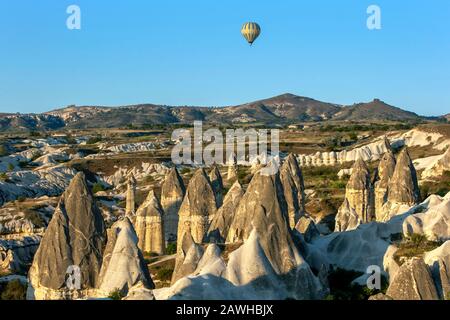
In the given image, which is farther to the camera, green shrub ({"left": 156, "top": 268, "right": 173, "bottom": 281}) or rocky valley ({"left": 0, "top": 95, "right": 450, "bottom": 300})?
→ green shrub ({"left": 156, "top": 268, "right": 173, "bottom": 281})

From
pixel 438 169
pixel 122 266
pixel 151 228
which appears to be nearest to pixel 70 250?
pixel 122 266

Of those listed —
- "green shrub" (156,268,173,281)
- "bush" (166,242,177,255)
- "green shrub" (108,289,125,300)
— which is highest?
"green shrub" (108,289,125,300)

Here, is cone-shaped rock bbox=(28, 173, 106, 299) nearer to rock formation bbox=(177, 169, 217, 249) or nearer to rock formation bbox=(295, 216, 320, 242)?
rock formation bbox=(295, 216, 320, 242)

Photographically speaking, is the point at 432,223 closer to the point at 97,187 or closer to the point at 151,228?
the point at 151,228

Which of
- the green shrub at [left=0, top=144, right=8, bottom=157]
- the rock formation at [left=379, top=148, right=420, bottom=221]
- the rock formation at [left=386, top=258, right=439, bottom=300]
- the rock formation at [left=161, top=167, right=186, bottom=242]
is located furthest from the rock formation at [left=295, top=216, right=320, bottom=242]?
the green shrub at [left=0, top=144, right=8, bottom=157]

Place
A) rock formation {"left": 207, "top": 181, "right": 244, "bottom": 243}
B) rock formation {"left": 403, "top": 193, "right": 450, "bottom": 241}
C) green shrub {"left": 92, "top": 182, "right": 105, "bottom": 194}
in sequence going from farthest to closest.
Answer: green shrub {"left": 92, "top": 182, "right": 105, "bottom": 194} → rock formation {"left": 207, "top": 181, "right": 244, "bottom": 243} → rock formation {"left": 403, "top": 193, "right": 450, "bottom": 241}

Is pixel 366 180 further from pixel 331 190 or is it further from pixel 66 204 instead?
pixel 66 204
